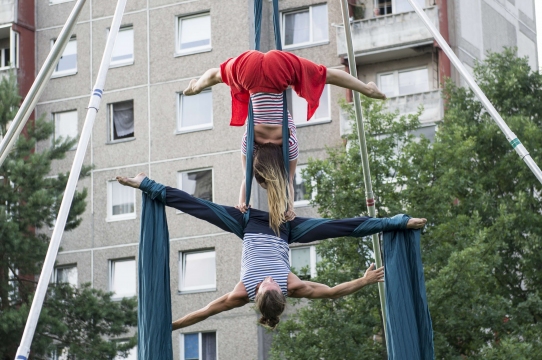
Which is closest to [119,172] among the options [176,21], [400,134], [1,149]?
[176,21]

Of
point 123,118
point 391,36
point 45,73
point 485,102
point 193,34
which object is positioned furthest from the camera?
point 123,118

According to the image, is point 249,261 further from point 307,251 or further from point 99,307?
point 307,251

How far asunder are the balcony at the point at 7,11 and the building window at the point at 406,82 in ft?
33.7

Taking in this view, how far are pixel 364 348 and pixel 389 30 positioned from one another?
31.3 ft

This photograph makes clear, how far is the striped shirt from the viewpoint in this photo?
10602mm

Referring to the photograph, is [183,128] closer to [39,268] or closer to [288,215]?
[39,268]

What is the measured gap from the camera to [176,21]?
31797 mm

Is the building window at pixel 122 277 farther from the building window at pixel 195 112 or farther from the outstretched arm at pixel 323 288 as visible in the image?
the outstretched arm at pixel 323 288

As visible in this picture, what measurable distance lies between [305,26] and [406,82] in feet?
10.4

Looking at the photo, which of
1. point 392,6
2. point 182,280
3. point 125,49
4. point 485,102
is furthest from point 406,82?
point 485,102

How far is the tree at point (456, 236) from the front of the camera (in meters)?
22.0

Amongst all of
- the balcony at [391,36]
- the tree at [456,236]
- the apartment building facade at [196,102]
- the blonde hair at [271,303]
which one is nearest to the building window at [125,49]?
the apartment building facade at [196,102]

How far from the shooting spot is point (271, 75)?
1085 centimetres

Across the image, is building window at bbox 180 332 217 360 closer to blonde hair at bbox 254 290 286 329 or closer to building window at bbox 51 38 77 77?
building window at bbox 51 38 77 77
